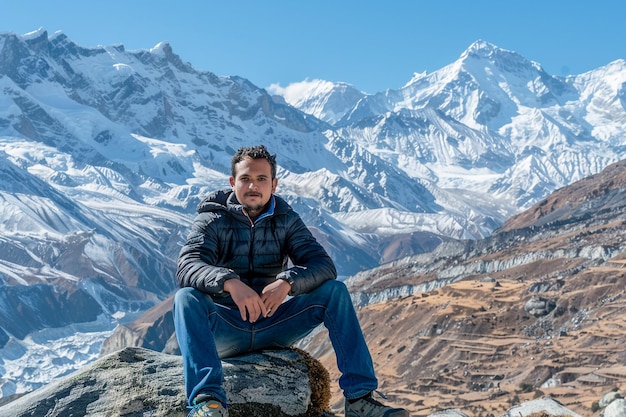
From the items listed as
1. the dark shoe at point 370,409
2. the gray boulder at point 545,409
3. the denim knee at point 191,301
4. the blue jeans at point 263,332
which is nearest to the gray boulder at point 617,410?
the gray boulder at point 545,409

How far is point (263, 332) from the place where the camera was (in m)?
11.2

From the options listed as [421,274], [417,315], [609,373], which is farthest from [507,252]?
[609,373]

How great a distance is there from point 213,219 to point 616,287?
117582 millimetres

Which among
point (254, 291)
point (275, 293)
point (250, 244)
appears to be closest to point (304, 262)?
point (250, 244)

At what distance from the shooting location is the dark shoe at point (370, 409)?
9.71 meters

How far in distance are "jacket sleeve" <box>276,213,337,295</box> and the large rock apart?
1207mm

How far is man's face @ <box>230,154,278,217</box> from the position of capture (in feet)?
36.5

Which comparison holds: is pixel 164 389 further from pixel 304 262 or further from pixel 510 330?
pixel 510 330

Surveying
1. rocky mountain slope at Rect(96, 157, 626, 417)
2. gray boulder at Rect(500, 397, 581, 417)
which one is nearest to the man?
gray boulder at Rect(500, 397, 581, 417)

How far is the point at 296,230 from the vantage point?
11359 mm

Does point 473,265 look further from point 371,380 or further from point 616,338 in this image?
point 371,380

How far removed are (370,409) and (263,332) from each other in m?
1.99

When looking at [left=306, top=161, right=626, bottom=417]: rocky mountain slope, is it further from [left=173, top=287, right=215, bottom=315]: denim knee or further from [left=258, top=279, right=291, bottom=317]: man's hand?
[left=173, top=287, right=215, bottom=315]: denim knee

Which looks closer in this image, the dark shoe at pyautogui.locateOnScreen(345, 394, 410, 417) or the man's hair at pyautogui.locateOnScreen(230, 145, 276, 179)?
the dark shoe at pyautogui.locateOnScreen(345, 394, 410, 417)
